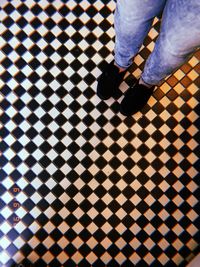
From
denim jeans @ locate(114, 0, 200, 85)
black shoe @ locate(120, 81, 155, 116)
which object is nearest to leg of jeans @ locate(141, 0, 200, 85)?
denim jeans @ locate(114, 0, 200, 85)

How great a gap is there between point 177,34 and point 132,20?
203 millimetres

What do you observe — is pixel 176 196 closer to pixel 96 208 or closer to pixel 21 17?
pixel 96 208

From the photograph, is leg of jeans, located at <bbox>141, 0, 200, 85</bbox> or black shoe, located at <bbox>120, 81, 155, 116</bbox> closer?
leg of jeans, located at <bbox>141, 0, 200, 85</bbox>

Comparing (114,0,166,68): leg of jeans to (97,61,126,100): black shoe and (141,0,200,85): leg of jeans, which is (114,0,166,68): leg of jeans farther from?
(97,61,126,100): black shoe

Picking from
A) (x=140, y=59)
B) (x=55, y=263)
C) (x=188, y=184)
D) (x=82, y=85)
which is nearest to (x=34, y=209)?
(x=55, y=263)

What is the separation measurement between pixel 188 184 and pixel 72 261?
31.2 inches

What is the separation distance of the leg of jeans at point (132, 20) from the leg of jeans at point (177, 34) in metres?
0.05

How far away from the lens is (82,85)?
1.76m

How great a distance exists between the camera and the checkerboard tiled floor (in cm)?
166

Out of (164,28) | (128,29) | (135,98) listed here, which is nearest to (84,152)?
(135,98)

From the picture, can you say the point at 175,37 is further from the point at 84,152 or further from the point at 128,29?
the point at 84,152

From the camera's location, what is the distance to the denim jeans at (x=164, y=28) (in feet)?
2.74

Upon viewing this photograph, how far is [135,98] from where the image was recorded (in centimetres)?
162

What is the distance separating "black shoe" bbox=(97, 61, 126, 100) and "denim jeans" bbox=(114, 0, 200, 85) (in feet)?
1.05
